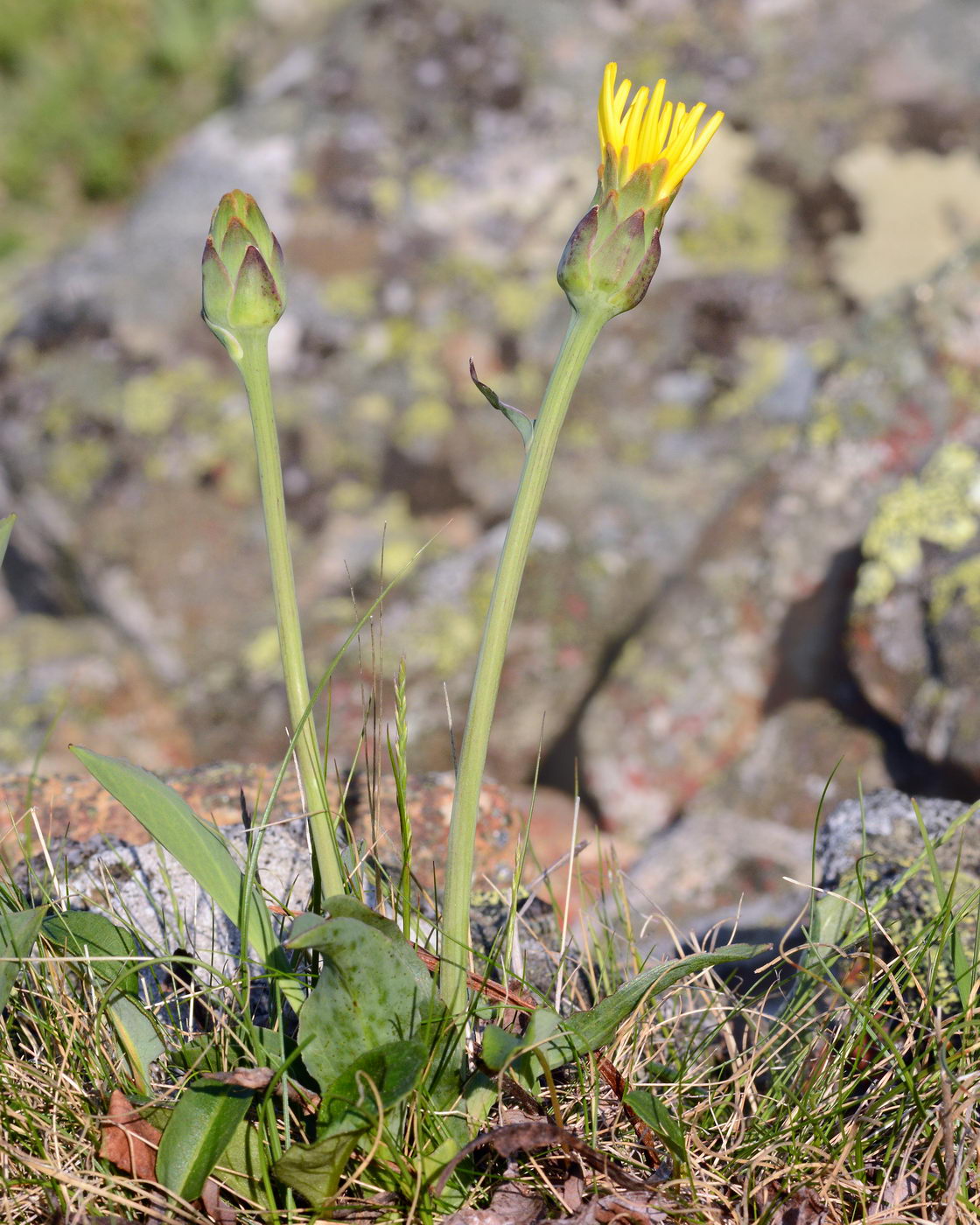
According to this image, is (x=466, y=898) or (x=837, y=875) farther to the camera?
(x=837, y=875)

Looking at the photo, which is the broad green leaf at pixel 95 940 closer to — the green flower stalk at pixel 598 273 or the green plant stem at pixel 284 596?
the green plant stem at pixel 284 596

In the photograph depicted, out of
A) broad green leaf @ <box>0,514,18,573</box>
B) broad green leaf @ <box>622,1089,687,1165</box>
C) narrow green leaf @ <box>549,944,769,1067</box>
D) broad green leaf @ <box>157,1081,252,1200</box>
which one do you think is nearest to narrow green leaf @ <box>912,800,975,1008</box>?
narrow green leaf @ <box>549,944,769,1067</box>

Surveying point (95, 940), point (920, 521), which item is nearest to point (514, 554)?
point (95, 940)

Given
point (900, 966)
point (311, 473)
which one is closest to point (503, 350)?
point (311, 473)

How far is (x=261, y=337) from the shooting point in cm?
119

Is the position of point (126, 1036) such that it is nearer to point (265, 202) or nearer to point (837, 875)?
point (837, 875)

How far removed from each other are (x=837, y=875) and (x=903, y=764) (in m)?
0.89

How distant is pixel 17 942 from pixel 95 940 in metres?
0.21

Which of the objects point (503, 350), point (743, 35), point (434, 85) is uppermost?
point (743, 35)

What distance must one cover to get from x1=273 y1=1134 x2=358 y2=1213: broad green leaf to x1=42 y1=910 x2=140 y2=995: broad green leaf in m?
0.32

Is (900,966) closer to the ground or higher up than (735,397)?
closer to the ground

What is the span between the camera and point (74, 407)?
143 inches

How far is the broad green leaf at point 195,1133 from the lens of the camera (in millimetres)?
1146

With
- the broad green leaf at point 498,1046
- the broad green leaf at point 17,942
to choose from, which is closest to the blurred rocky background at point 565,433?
the broad green leaf at point 498,1046
